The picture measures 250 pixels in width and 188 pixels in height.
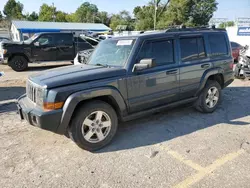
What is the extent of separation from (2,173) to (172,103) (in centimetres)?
315

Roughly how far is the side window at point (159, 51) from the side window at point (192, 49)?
312 millimetres

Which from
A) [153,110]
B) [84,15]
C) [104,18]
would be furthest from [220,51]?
[84,15]

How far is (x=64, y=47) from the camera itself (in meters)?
12.2

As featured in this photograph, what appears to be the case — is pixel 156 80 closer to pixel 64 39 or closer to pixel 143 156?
pixel 143 156

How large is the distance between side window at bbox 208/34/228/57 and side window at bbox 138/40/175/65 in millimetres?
1286

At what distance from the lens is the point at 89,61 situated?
15.0 ft

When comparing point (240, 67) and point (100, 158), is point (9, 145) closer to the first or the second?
point (100, 158)

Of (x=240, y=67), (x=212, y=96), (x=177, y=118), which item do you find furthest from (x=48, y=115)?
(x=240, y=67)

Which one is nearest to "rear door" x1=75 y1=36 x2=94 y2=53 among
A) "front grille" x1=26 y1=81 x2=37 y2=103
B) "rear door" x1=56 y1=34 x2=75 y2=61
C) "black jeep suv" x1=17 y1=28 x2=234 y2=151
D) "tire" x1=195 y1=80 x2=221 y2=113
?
"rear door" x1=56 y1=34 x2=75 y2=61

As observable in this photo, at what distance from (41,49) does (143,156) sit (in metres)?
9.95

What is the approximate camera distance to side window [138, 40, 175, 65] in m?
4.04

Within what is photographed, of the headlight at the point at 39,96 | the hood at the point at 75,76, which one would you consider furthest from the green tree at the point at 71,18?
the headlight at the point at 39,96

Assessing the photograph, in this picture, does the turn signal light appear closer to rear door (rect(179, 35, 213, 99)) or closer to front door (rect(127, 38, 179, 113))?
front door (rect(127, 38, 179, 113))

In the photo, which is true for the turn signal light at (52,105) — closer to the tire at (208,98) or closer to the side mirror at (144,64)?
the side mirror at (144,64)
